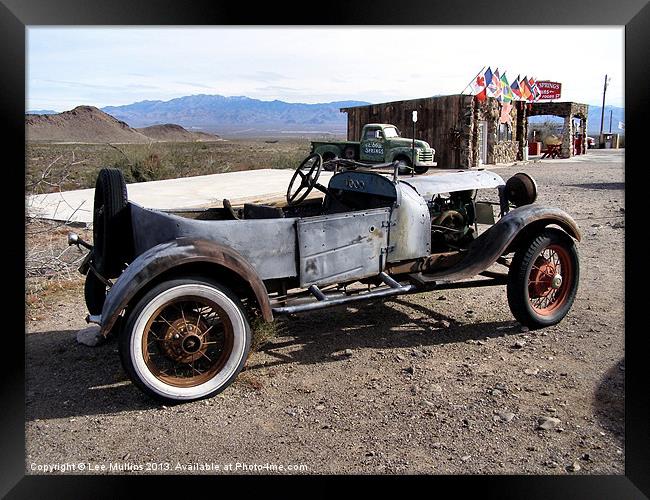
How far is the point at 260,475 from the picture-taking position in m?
3.18

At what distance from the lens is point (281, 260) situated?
4387mm

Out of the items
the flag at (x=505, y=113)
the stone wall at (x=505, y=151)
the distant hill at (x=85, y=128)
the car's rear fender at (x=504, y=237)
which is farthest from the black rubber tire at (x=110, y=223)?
the distant hill at (x=85, y=128)

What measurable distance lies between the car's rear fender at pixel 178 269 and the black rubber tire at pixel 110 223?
0.39m

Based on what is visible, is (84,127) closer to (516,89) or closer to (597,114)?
(516,89)

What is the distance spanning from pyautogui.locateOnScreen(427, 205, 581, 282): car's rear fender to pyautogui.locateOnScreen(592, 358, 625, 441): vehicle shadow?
119cm

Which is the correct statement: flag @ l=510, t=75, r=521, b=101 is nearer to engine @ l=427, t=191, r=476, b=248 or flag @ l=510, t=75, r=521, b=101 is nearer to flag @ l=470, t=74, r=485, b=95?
flag @ l=470, t=74, r=485, b=95

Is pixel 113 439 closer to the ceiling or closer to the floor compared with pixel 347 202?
→ closer to the floor

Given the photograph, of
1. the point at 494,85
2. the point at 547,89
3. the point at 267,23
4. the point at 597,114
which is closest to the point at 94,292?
the point at 267,23

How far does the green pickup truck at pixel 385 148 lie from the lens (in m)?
20.1

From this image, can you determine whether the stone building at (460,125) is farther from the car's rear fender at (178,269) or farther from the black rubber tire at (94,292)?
the car's rear fender at (178,269)
